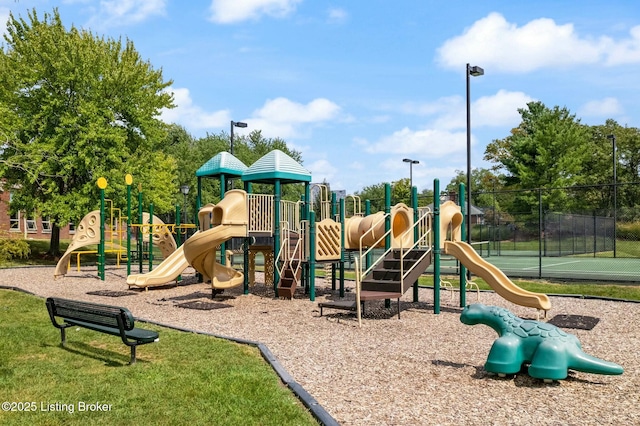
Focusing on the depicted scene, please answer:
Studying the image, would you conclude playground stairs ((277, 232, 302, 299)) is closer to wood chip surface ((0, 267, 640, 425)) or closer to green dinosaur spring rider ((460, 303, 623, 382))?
wood chip surface ((0, 267, 640, 425))

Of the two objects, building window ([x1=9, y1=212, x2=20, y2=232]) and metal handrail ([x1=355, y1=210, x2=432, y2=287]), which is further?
building window ([x1=9, y1=212, x2=20, y2=232])

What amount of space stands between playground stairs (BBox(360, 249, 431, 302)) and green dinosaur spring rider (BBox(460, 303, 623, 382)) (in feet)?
13.6

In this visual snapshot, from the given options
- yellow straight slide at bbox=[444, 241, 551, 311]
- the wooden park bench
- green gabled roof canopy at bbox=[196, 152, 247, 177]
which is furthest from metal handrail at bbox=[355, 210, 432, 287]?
green gabled roof canopy at bbox=[196, 152, 247, 177]

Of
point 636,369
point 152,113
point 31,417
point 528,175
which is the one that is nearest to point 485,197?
point 528,175

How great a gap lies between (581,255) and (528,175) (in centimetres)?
1322

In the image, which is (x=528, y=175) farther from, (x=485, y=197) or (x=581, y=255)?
(x=485, y=197)

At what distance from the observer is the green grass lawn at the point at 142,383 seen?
4777 mm

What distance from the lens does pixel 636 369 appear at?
6.79 meters

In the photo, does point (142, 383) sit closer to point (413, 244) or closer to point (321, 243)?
point (413, 244)

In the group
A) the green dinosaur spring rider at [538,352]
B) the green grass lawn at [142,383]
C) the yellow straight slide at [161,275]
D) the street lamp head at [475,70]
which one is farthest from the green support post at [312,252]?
the street lamp head at [475,70]

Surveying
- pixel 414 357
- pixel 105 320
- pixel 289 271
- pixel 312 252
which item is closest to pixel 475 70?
pixel 312 252

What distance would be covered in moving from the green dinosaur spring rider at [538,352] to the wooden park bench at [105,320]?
13.7 ft

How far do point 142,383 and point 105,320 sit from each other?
145 centimetres

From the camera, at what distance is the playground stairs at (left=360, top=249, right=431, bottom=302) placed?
1074 cm
